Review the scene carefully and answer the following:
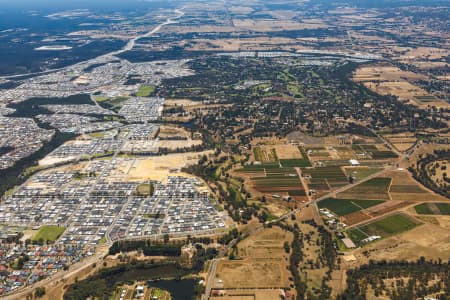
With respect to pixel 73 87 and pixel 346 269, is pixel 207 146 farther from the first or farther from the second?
pixel 73 87

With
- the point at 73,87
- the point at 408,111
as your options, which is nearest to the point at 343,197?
the point at 408,111

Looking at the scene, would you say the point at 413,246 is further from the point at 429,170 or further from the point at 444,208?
the point at 429,170

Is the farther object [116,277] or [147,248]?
[147,248]

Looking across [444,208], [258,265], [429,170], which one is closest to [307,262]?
[258,265]

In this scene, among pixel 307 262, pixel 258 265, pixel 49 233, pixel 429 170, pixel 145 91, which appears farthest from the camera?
pixel 145 91

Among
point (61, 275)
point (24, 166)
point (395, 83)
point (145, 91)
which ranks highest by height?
point (395, 83)

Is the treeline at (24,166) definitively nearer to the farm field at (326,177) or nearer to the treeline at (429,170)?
the farm field at (326,177)
